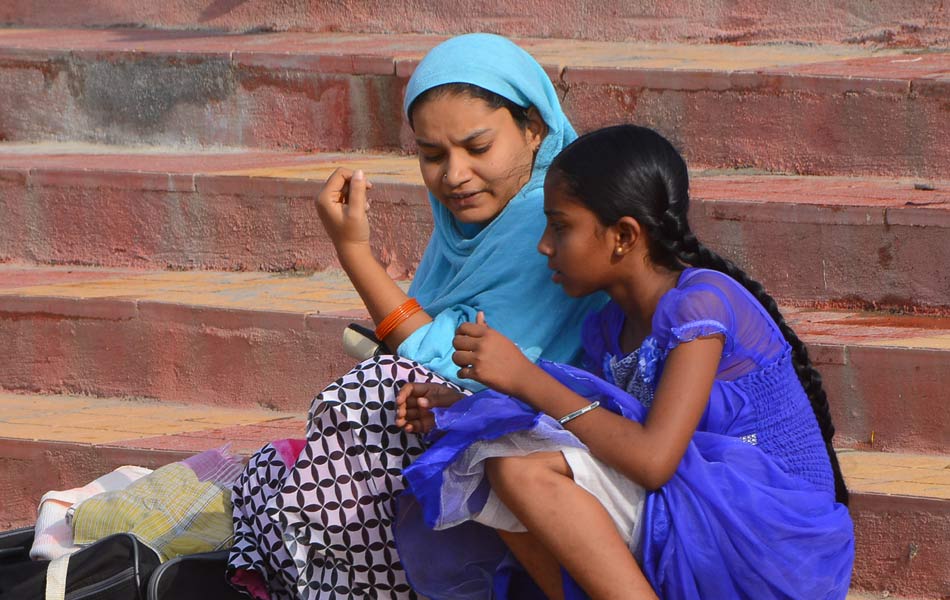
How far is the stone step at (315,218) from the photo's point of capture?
3.81m

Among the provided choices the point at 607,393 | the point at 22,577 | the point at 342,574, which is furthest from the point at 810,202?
the point at 22,577

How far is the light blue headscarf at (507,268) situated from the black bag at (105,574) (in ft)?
2.32

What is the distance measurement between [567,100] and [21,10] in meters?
3.07

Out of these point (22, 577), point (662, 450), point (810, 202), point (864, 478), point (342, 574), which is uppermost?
point (810, 202)

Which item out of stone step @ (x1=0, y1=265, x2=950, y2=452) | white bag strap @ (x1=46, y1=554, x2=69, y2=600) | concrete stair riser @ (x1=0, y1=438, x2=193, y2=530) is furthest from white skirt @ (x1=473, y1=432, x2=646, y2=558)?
concrete stair riser @ (x1=0, y1=438, x2=193, y2=530)

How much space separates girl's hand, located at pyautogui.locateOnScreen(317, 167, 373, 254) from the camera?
3.02m

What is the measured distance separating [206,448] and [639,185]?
1.60 m

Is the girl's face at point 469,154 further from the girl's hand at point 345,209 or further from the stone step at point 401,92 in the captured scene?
the stone step at point 401,92

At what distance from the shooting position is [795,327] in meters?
3.67

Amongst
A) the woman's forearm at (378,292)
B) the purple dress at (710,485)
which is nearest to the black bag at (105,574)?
the purple dress at (710,485)

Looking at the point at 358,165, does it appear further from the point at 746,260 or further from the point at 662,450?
the point at 662,450

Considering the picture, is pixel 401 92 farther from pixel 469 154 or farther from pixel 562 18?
pixel 469 154

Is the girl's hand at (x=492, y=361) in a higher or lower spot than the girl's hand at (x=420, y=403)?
higher

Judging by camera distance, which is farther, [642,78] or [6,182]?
[6,182]
